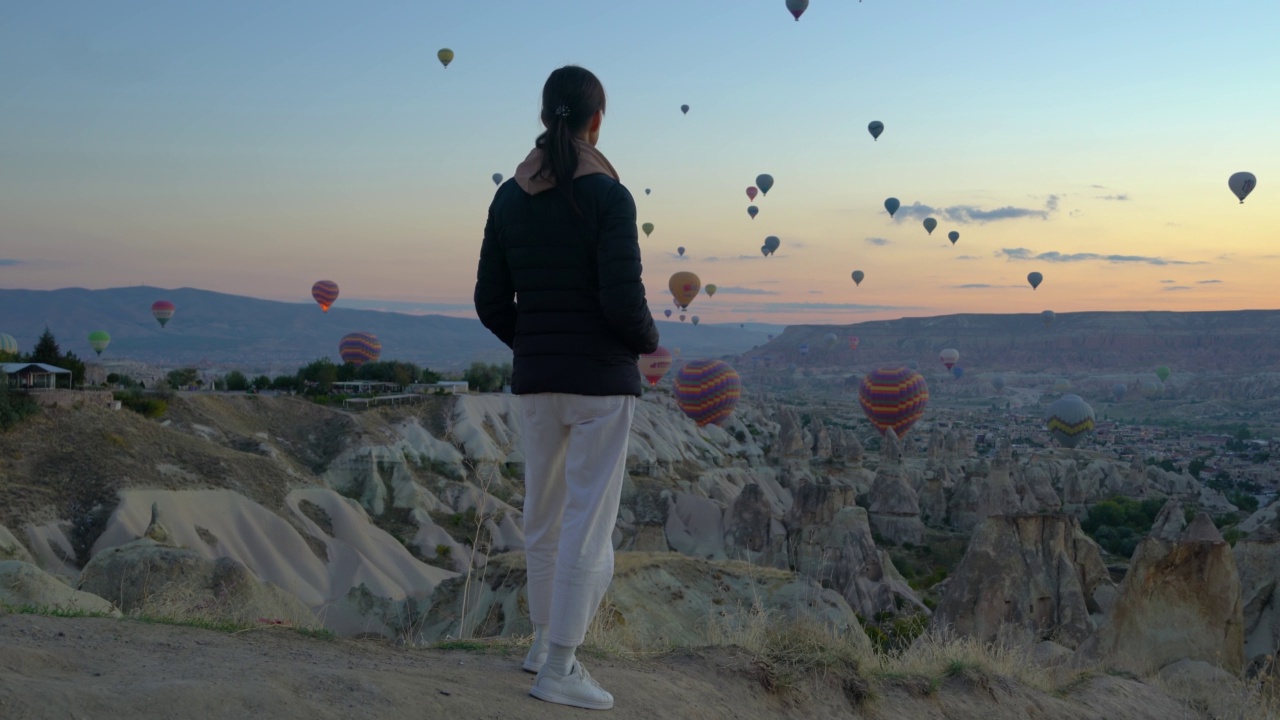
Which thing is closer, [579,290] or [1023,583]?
[579,290]

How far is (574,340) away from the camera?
3018 millimetres

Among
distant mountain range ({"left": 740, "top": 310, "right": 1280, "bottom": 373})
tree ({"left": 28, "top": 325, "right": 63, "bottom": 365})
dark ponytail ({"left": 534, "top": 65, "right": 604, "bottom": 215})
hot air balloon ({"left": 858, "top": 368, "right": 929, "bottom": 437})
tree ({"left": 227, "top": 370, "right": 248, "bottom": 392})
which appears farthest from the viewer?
distant mountain range ({"left": 740, "top": 310, "right": 1280, "bottom": 373})

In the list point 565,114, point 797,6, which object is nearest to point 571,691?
point 565,114

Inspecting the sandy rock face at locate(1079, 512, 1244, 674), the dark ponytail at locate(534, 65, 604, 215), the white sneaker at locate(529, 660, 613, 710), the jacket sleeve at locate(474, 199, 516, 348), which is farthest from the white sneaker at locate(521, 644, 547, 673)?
the sandy rock face at locate(1079, 512, 1244, 674)

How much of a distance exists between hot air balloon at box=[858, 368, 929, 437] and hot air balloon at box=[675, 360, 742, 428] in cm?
684

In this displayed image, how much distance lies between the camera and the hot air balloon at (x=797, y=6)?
1312 inches

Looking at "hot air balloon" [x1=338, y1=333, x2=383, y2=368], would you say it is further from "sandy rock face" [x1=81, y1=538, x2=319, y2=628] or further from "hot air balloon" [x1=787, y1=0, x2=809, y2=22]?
"sandy rock face" [x1=81, y1=538, x2=319, y2=628]

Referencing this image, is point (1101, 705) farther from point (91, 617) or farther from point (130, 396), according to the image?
point (130, 396)

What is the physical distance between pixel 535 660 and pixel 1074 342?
17577cm

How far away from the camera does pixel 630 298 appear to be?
2.92 metres

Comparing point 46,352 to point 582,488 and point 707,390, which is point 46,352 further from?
point 582,488

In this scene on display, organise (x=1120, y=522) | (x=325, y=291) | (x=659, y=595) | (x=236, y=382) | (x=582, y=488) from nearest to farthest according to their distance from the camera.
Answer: (x=582, y=488)
(x=659, y=595)
(x=1120, y=522)
(x=236, y=382)
(x=325, y=291)

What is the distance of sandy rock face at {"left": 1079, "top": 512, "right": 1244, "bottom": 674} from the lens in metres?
10.7

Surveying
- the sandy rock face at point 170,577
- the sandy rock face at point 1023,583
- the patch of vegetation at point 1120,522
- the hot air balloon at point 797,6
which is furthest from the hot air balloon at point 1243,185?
the sandy rock face at point 170,577
